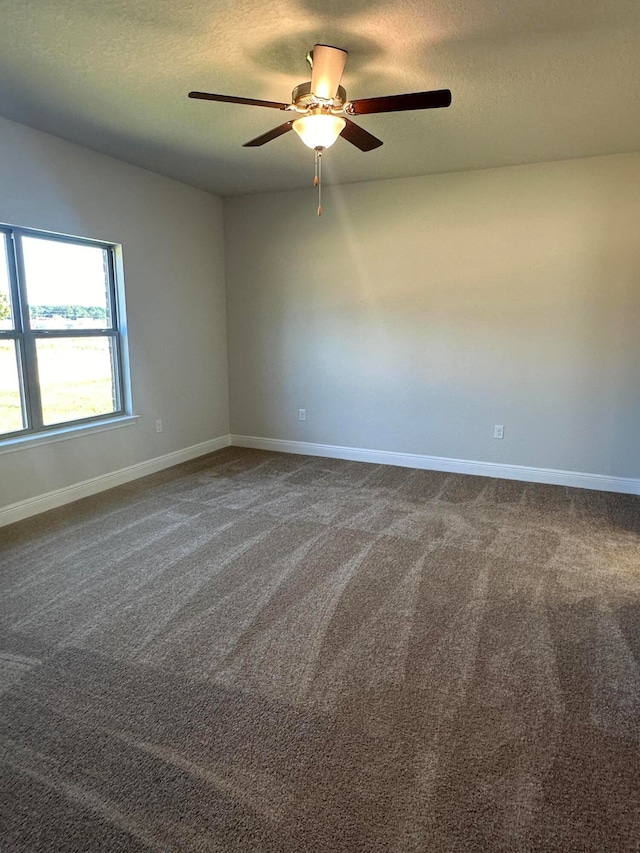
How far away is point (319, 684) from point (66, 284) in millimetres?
3365

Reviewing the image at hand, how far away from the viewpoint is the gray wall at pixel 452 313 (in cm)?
393

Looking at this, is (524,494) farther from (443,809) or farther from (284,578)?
(443,809)

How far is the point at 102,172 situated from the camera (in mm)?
3801

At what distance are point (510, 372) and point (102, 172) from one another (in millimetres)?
3666

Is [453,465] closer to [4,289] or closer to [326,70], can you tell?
[326,70]

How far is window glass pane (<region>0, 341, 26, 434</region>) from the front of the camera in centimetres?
337

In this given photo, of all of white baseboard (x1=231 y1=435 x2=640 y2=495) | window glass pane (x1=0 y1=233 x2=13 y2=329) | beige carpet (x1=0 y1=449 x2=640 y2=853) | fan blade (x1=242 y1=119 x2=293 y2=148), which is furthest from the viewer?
white baseboard (x1=231 y1=435 x2=640 y2=495)

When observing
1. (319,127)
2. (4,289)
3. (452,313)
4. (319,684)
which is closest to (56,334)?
(4,289)

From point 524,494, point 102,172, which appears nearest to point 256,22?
point 102,172

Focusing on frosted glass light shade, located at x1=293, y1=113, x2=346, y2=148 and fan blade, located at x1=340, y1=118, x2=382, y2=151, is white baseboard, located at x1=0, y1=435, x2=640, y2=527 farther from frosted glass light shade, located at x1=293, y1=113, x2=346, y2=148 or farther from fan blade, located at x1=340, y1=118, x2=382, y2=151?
frosted glass light shade, located at x1=293, y1=113, x2=346, y2=148

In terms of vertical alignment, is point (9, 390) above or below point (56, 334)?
below

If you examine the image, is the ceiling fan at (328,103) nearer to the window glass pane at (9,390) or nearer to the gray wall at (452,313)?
the gray wall at (452,313)

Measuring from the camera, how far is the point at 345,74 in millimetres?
2523

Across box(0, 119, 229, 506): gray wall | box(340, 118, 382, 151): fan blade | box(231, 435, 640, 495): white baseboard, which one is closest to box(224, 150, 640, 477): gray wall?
box(231, 435, 640, 495): white baseboard
